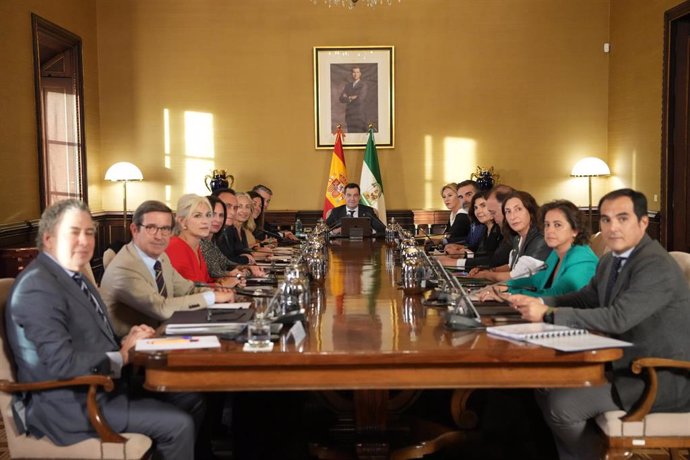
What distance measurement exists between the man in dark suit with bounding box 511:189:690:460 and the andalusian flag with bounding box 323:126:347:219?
6.93 m

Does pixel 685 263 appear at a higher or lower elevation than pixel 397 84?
lower

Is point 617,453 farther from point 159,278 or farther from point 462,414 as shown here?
point 159,278

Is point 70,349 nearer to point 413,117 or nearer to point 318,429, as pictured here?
point 318,429

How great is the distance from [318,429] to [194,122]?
6.72m

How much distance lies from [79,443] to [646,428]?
1995 millimetres

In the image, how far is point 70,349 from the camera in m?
2.72

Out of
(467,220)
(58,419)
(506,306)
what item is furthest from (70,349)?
(467,220)

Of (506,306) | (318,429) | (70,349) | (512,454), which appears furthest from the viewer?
(318,429)

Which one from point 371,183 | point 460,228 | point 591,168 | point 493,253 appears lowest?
point 493,253

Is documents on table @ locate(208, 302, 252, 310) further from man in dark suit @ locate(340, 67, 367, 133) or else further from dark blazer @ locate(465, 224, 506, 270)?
man in dark suit @ locate(340, 67, 367, 133)

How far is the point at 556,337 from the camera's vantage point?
9.04ft

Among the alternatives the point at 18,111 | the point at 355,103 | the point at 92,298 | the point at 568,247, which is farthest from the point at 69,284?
the point at 355,103

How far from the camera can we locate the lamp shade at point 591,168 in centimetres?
960

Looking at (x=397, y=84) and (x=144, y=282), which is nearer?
(x=144, y=282)
